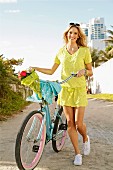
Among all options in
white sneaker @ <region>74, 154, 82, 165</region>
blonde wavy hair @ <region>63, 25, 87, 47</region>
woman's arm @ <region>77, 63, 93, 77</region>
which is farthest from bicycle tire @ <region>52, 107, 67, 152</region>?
blonde wavy hair @ <region>63, 25, 87, 47</region>

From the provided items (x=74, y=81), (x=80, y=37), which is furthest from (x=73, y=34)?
(x=74, y=81)

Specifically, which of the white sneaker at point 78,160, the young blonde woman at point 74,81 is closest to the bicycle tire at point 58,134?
the young blonde woman at point 74,81

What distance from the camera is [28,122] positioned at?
14.5 feet

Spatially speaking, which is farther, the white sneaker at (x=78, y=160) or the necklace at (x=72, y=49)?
the necklace at (x=72, y=49)

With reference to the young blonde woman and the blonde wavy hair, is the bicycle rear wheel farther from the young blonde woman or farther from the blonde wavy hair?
the blonde wavy hair

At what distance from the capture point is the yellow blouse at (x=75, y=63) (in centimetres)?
502

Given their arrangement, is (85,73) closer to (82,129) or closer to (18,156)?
(82,129)

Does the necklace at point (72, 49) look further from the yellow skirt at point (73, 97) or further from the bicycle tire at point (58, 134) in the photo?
the bicycle tire at point (58, 134)

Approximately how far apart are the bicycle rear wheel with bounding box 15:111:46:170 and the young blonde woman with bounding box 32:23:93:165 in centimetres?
49

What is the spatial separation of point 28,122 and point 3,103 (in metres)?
7.72

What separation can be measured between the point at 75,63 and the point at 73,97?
45 centimetres

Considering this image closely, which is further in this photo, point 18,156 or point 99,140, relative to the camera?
point 99,140

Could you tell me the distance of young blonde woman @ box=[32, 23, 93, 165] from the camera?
197 inches

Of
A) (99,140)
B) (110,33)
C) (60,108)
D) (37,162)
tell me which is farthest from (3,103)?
(110,33)
